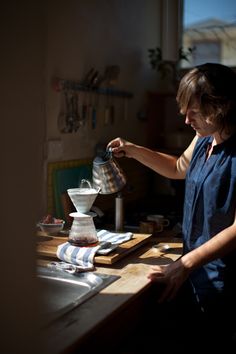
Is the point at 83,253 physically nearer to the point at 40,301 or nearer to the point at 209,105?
the point at 209,105

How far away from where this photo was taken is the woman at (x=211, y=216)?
4.71 feet

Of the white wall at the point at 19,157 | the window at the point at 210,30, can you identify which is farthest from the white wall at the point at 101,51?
the white wall at the point at 19,157

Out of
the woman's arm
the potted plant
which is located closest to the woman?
the woman's arm

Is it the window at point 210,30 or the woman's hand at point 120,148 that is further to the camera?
the window at point 210,30

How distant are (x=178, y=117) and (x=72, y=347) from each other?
7.78ft

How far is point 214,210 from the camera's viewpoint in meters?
1.46

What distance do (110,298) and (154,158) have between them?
0.76 m

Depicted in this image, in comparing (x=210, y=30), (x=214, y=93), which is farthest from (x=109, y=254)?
(x=210, y=30)

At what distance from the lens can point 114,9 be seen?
253cm

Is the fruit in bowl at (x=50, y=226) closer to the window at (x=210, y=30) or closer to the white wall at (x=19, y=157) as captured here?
the white wall at (x=19, y=157)

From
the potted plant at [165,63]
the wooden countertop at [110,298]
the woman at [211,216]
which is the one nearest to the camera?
the wooden countertop at [110,298]

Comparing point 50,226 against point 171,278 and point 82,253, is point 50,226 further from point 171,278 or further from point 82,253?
point 171,278

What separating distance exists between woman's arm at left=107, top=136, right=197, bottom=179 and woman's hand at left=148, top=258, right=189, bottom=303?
1.88 ft

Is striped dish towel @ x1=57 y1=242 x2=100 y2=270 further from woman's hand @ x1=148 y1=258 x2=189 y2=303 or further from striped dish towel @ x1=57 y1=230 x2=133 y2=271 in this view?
woman's hand @ x1=148 y1=258 x2=189 y2=303
